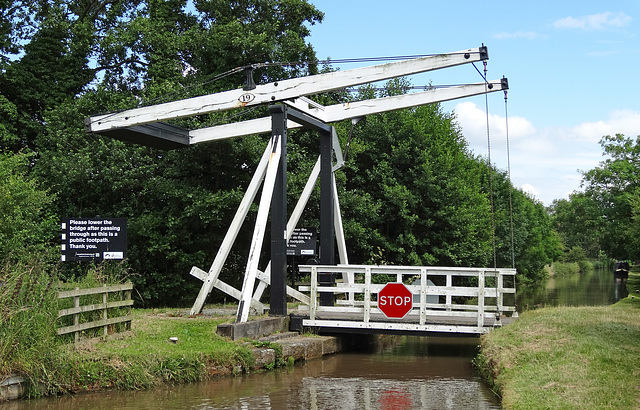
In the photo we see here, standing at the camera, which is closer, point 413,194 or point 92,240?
point 92,240

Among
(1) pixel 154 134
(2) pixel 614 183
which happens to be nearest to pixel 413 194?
(1) pixel 154 134

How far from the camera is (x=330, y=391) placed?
31.8 feet

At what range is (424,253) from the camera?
27078 millimetres

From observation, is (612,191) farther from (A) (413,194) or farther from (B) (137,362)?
(B) (137,362)

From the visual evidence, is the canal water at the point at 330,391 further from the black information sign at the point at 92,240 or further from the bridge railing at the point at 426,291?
the black information sign at the point at 92,240

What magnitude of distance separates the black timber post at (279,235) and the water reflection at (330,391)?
1.60 m

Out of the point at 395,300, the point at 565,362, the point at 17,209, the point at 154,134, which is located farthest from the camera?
the point at 17,209

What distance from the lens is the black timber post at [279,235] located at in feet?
44.4

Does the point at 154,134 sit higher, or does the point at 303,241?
the point at 154,134

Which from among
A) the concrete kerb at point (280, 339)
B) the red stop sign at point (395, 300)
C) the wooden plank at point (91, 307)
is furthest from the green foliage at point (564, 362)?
the wooden plank at point (91, 307)

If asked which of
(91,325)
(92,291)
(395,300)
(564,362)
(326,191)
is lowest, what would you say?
(564,362)

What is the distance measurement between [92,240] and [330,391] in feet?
21.1

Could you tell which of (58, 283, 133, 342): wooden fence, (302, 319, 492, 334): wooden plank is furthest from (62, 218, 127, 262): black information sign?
(302, 319, 492, 334): wooden plank

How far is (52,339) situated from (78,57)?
17.2 m
